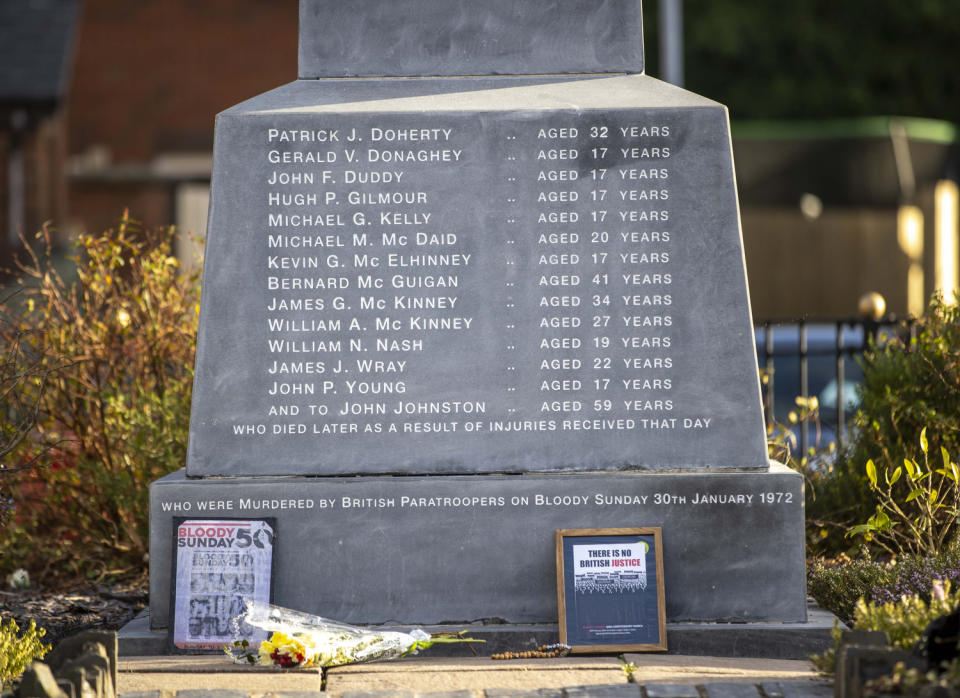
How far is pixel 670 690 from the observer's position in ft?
12.9

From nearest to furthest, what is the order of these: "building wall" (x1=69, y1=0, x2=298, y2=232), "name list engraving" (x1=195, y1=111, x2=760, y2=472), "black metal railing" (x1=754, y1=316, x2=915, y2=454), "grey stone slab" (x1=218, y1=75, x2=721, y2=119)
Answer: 1. "name list engraving" (x1=195, y1=111, x2=760, y2=472)
2. "grey stone slab" (x1=218, y1=75, x2=721, y2=119)
3. "black metal railing" (x1=754, y1=316, x2=915, y2=454)
4. "building wall" (x1=69, y1=0, x2=298, y2=232)

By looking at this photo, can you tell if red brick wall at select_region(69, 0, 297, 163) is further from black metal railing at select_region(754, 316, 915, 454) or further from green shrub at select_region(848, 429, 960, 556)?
green shrub at select_region(848, 429, 960, 556)

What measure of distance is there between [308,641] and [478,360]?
1.32m

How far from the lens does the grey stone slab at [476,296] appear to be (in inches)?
186

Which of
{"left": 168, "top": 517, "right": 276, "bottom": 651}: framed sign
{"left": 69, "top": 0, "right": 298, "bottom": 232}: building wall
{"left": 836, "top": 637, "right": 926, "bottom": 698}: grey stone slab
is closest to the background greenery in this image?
{"left": 69, "top": 0, "right": 298, "bottom": 232}: building wall

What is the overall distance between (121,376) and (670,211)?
3.25 m

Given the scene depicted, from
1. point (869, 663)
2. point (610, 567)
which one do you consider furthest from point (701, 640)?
point (869, 663)

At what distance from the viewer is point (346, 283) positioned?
4.81 metres

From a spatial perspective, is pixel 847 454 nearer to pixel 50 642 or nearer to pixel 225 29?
pixel 50 642

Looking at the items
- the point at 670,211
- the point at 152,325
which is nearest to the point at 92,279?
the point at 152,325

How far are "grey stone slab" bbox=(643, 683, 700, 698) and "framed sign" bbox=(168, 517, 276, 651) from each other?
1.52m

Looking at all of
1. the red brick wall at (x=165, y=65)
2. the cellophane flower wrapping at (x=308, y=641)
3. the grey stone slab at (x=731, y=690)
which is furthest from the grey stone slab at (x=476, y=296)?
the red brick wall at (x=165, y=65)

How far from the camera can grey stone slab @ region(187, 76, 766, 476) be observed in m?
4.73

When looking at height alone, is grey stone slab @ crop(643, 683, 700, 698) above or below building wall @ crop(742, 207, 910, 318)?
below
